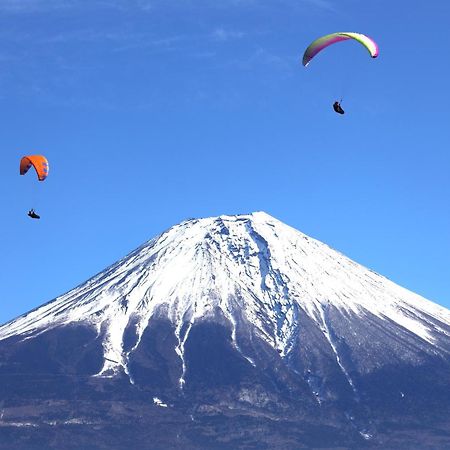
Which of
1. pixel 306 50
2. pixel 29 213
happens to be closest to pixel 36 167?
pixel 29 213

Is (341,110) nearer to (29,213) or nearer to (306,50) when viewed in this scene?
(306,50)

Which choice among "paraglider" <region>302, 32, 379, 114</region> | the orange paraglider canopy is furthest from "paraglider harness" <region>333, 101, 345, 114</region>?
the orange paraglider canopy

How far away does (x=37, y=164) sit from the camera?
115m

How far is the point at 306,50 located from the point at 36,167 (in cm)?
2776

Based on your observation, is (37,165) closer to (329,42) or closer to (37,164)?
(37,164)

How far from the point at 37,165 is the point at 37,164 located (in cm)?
22

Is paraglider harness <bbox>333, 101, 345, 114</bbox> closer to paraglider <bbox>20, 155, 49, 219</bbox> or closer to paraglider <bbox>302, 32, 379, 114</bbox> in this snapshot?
paraglider <bbox>302, 32, 379, 114</bbox>

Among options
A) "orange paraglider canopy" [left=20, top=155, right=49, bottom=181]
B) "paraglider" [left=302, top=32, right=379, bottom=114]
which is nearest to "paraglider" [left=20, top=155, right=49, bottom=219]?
"orange paraglider canopy" [left=20, top=155, right=49, bottom=181]

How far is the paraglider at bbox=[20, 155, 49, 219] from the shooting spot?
113 metres

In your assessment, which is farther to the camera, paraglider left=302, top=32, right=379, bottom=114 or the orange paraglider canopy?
the orange paraglider canopy

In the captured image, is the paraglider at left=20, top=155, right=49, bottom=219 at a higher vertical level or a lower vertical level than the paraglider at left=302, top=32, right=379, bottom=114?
lower

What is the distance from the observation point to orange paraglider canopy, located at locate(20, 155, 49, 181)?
372ft

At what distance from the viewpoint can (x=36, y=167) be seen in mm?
114312

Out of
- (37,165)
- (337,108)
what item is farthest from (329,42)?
(37,165)
